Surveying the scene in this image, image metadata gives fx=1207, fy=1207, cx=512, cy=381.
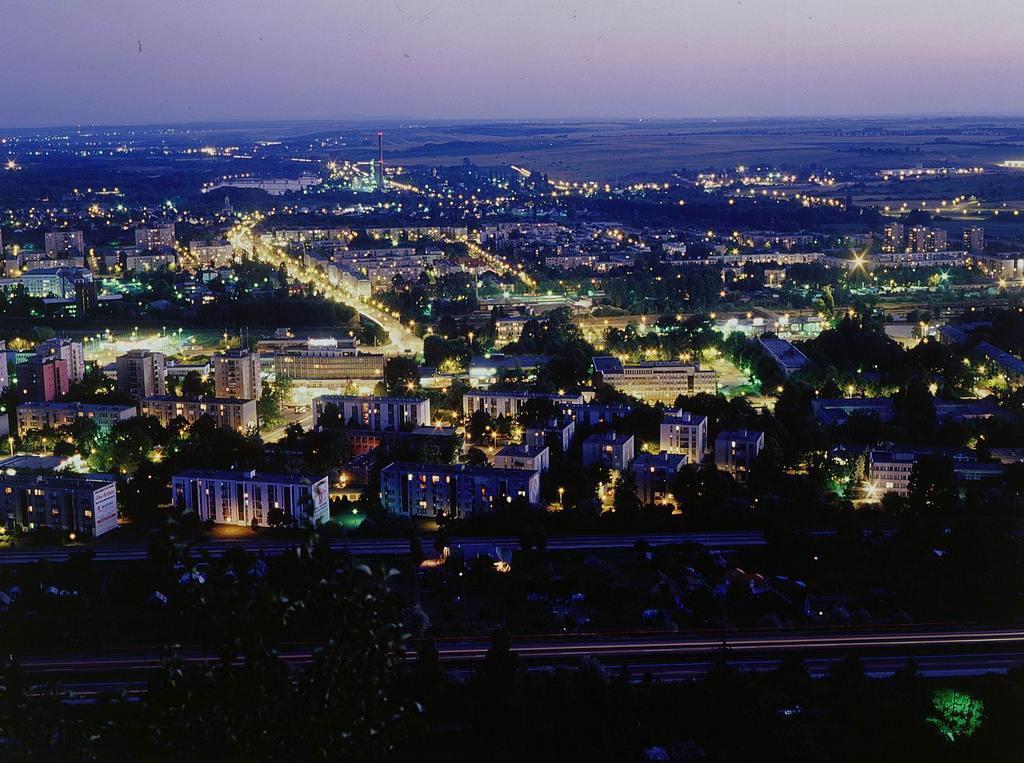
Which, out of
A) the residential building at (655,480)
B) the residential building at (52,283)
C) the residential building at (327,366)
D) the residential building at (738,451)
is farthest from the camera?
the residential building at (52,283)

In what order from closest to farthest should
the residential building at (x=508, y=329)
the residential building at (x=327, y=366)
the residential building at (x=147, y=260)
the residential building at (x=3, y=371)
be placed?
the residential building at (x=3, y=371)
the residential building at (x=327, y=366)
the residential building at (x=508, y=329)
the residential building at (x=147, y=260)

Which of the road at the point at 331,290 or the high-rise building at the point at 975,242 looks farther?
the high-rise building at the point at 975,242

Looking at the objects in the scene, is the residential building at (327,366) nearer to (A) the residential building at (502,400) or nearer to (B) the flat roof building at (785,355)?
(A) the residential building at (502,400)

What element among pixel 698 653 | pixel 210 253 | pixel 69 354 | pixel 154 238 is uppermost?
pixel 154 238

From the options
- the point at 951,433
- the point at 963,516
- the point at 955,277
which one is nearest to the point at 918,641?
the point at 963,516

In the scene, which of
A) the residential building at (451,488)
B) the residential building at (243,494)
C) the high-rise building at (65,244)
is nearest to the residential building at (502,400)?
the residential building at (451,488)

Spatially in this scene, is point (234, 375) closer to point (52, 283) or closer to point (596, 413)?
point (596, 413)

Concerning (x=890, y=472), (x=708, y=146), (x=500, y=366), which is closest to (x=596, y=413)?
(x=890, y=472)
